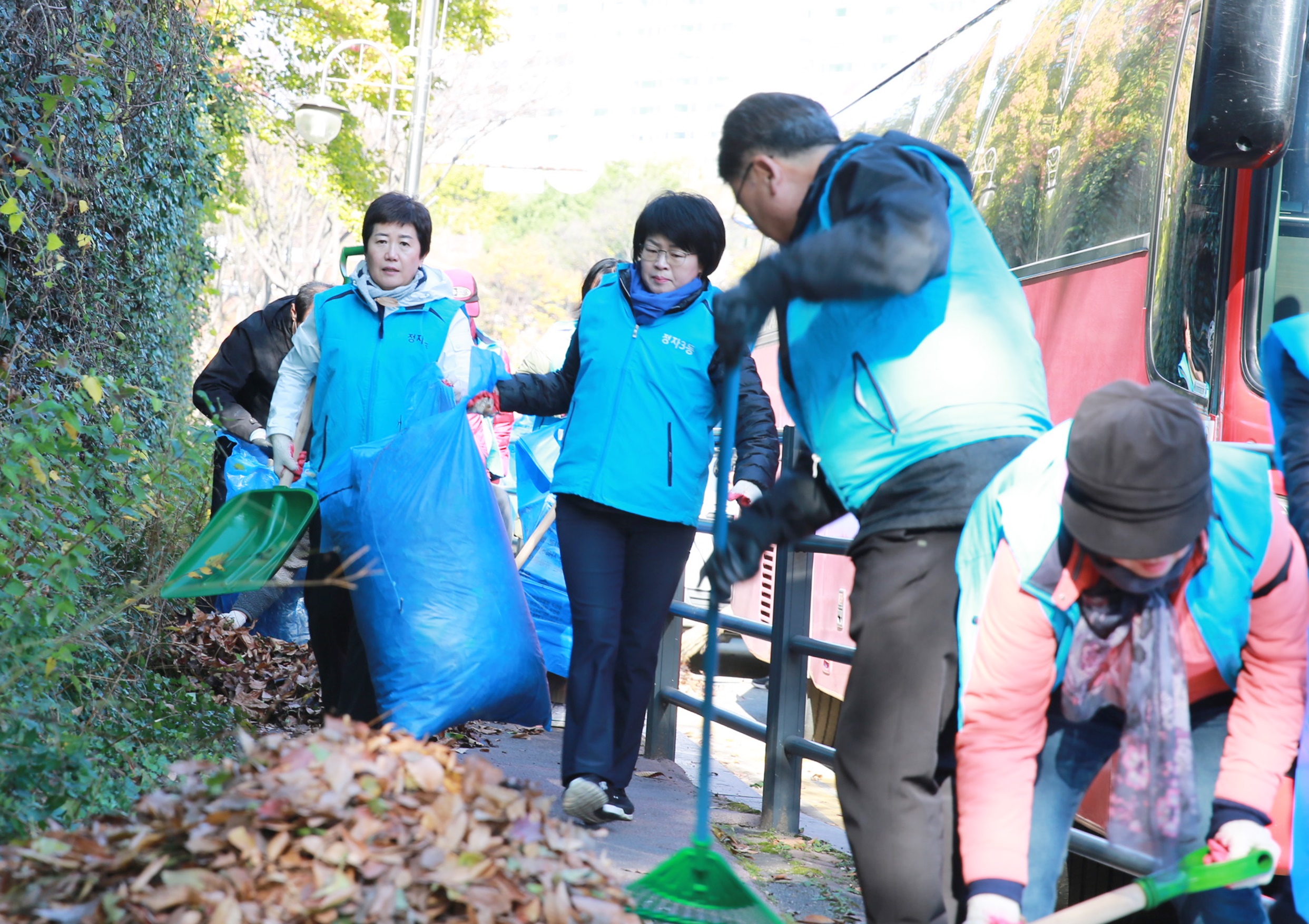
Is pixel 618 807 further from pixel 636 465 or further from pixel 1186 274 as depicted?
pixel 1186 274

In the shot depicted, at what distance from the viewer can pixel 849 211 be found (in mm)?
2340

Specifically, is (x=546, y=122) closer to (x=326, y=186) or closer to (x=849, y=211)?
(x=326, y=186)

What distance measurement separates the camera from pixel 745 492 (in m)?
4.05

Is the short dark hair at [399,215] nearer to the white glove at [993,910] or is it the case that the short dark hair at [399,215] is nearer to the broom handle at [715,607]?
the broom handle at [715,607]

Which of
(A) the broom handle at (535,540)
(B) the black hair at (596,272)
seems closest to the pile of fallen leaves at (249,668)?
(A) the broom handle at (535,540)

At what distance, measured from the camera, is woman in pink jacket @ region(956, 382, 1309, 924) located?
82.6 inches

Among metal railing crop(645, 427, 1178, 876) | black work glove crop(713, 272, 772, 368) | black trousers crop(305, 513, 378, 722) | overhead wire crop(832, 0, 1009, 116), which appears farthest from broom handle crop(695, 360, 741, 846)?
overhead wire crop(832, 0, 1009, 116)

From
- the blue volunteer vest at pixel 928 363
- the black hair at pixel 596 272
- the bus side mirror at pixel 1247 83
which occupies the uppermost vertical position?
the bus side mirror at pixel 1247 83

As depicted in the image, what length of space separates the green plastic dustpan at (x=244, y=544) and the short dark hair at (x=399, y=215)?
1.03 meters

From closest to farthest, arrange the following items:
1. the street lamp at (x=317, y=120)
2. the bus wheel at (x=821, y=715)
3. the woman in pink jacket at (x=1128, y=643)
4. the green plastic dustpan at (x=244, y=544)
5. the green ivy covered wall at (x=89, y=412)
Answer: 1. the woman in pink jacket at (x=1128, y=643)
2. the green ivy covered wall at (x=89, y=412)
3. the green plastic dustpan at (x=244, y=544)
4. the bus wheel at (x=821, y=715)
5. the street lamp at (x=317, y=120)

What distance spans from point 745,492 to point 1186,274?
1.40 m

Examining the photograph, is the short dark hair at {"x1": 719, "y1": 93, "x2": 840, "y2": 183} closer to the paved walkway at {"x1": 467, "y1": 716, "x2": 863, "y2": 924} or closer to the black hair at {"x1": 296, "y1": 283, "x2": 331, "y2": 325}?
the paved walkway at {"x1": 467, "y1": 716, "x2": 863, "y2": 924}

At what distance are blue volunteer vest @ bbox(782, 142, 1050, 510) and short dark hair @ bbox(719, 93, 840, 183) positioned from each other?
0.17 meters

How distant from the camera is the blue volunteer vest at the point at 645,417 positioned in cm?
412
